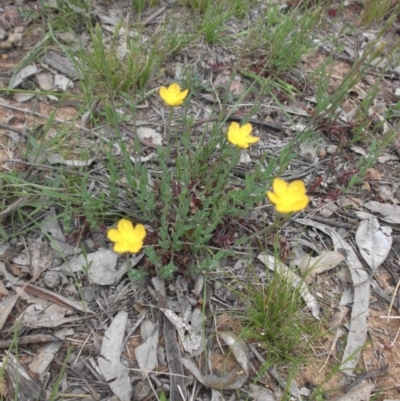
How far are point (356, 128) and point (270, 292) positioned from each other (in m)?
1.57

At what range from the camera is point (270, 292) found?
213cm

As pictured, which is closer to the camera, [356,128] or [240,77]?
[356,128]

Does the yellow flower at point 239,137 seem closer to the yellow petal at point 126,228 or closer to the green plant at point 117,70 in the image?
the yellow petal at point 126,228

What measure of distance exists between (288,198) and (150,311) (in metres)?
0.94

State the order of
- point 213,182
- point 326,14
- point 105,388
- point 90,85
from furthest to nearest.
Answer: point 326,14
point 90,85
point 213,182
point 105,388

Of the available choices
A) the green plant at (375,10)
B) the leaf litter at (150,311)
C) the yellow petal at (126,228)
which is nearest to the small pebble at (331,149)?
the leaf litter at (150,311)

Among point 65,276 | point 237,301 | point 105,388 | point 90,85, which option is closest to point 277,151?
point 237,301

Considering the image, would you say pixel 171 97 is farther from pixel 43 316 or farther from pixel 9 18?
pixel 9 18

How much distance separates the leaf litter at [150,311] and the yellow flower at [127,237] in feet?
0.80

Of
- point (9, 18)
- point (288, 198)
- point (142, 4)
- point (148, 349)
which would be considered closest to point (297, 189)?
point (288, 198)

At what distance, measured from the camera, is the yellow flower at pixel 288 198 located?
1767mm

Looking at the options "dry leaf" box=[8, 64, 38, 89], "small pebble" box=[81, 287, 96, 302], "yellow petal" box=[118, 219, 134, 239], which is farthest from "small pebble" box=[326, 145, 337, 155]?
"dry leaf" box=[8, 64, 38, 89]

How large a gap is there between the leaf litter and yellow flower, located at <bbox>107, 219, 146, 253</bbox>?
0.80 ft

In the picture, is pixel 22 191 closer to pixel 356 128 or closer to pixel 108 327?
pixel 108 327
